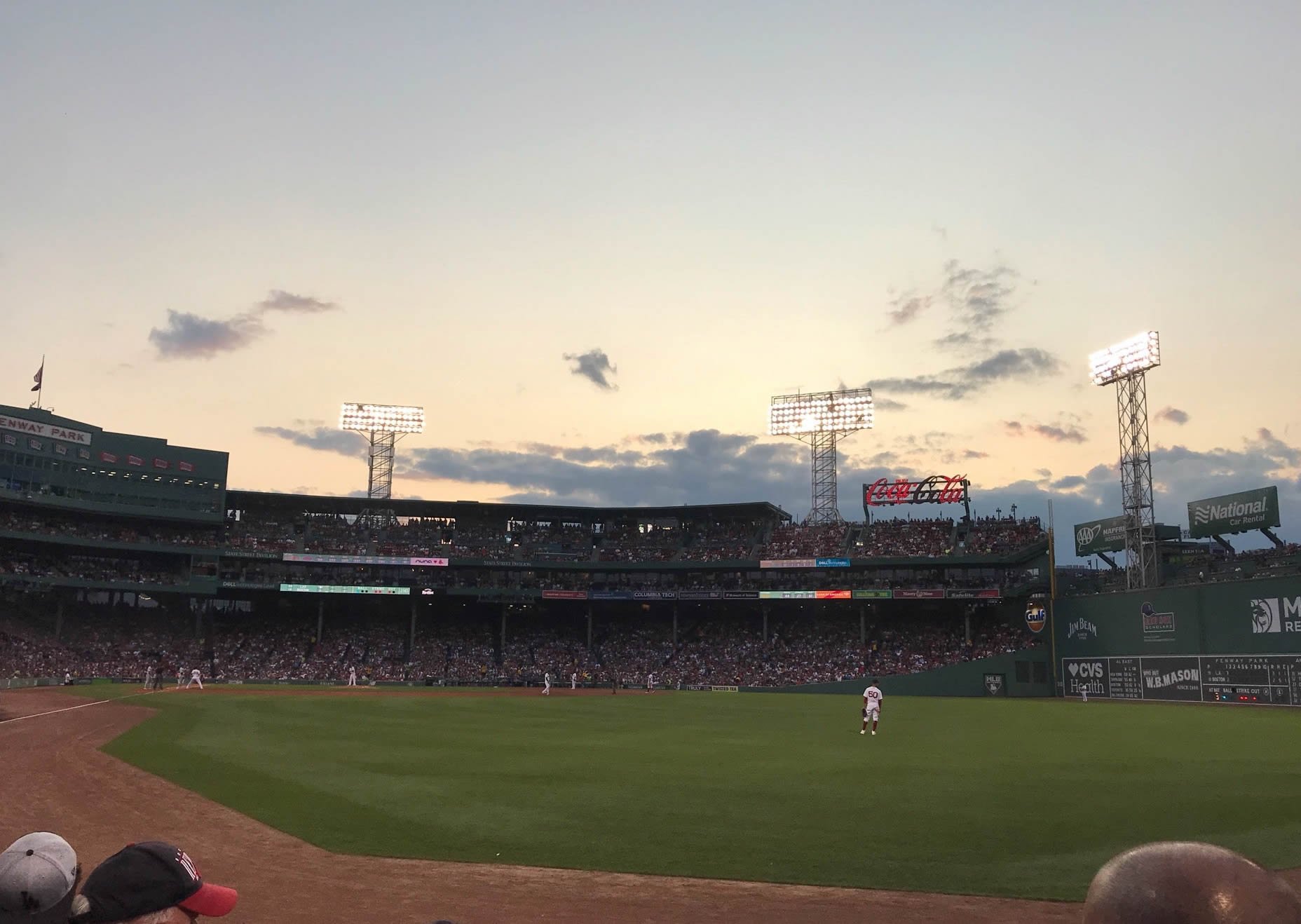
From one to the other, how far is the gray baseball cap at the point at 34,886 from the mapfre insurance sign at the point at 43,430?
75.4 m

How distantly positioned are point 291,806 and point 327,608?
6496 cm

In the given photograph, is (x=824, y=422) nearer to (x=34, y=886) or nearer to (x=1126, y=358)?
(x=1126, y=358)

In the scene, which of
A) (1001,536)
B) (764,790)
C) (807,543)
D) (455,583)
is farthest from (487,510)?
(764,790)

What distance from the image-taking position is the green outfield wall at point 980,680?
60.6m

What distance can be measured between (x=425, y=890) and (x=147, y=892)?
29.6 feet

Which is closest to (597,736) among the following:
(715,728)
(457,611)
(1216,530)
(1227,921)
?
(715,728)

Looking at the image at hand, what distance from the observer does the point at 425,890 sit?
11312 mm

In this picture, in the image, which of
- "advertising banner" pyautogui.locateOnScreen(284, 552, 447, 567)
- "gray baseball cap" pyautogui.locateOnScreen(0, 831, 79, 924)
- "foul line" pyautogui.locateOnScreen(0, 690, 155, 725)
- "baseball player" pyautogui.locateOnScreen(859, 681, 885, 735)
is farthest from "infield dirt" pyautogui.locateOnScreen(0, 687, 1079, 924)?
"advertising banner" pyautogui.locateOnScreen(284, 552, 447, 567)

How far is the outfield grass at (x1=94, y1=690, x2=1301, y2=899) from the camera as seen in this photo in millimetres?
12773

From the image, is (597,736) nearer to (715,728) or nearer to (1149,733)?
(715,728)

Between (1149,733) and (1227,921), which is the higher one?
(1227,921)

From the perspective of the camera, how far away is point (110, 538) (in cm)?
7081

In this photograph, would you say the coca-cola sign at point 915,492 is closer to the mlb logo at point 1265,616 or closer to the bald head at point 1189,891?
the mlb logo at point 1265,616

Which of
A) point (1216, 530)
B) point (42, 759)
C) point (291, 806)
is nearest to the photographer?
point (291, 806)
